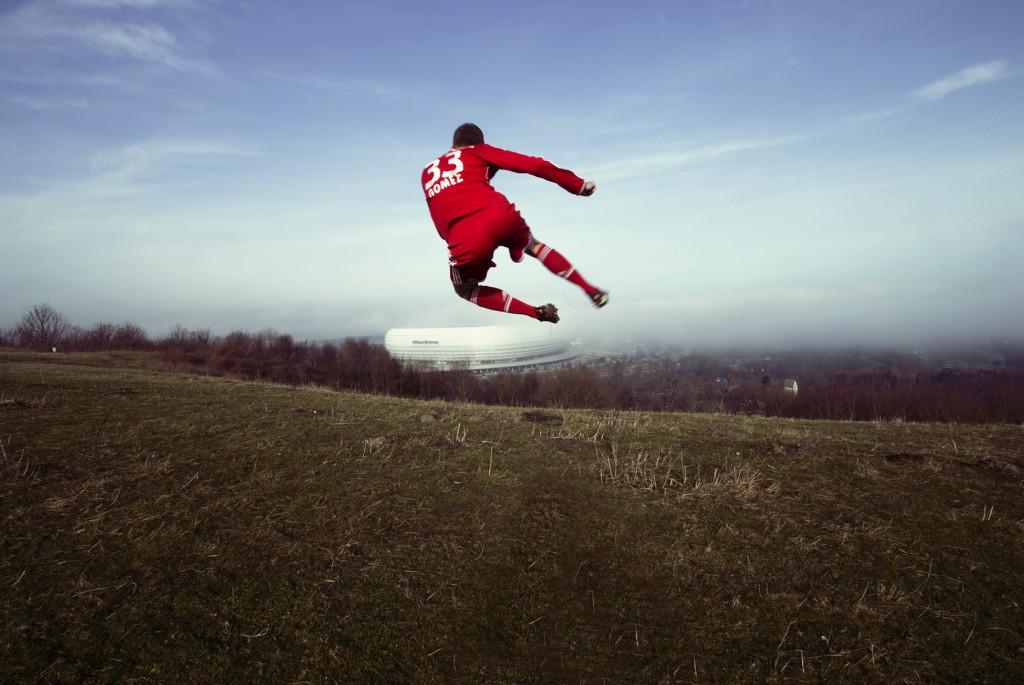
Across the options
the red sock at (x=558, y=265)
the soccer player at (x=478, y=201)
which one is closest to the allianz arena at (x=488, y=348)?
the red sock at (x=558, y=265)

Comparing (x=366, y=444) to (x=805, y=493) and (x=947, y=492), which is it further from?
(x=947, y=492)

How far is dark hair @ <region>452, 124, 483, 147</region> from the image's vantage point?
5020 millimetres

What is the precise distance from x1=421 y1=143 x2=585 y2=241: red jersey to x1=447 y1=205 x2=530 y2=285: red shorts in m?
0.08

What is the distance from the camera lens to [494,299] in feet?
18.3

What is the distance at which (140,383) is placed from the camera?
382 inches

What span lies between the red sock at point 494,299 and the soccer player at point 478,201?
1.29ft

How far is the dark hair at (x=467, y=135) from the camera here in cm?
502

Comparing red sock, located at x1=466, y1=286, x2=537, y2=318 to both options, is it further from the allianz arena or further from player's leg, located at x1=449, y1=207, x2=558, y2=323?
the allianz arena

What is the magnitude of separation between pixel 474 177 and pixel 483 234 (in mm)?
546

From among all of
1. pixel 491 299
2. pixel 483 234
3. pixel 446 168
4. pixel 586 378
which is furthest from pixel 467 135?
pixel 586 378

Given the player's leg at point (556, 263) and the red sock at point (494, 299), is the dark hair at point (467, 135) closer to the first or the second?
the player's leg at point (556, 263)

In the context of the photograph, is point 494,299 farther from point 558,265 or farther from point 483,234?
point 483,234

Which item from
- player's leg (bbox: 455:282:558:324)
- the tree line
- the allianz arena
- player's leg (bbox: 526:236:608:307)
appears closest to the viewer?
player's leg (bbox: 526:236:608:307)

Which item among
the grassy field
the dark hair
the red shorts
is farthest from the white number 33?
the grassy field
